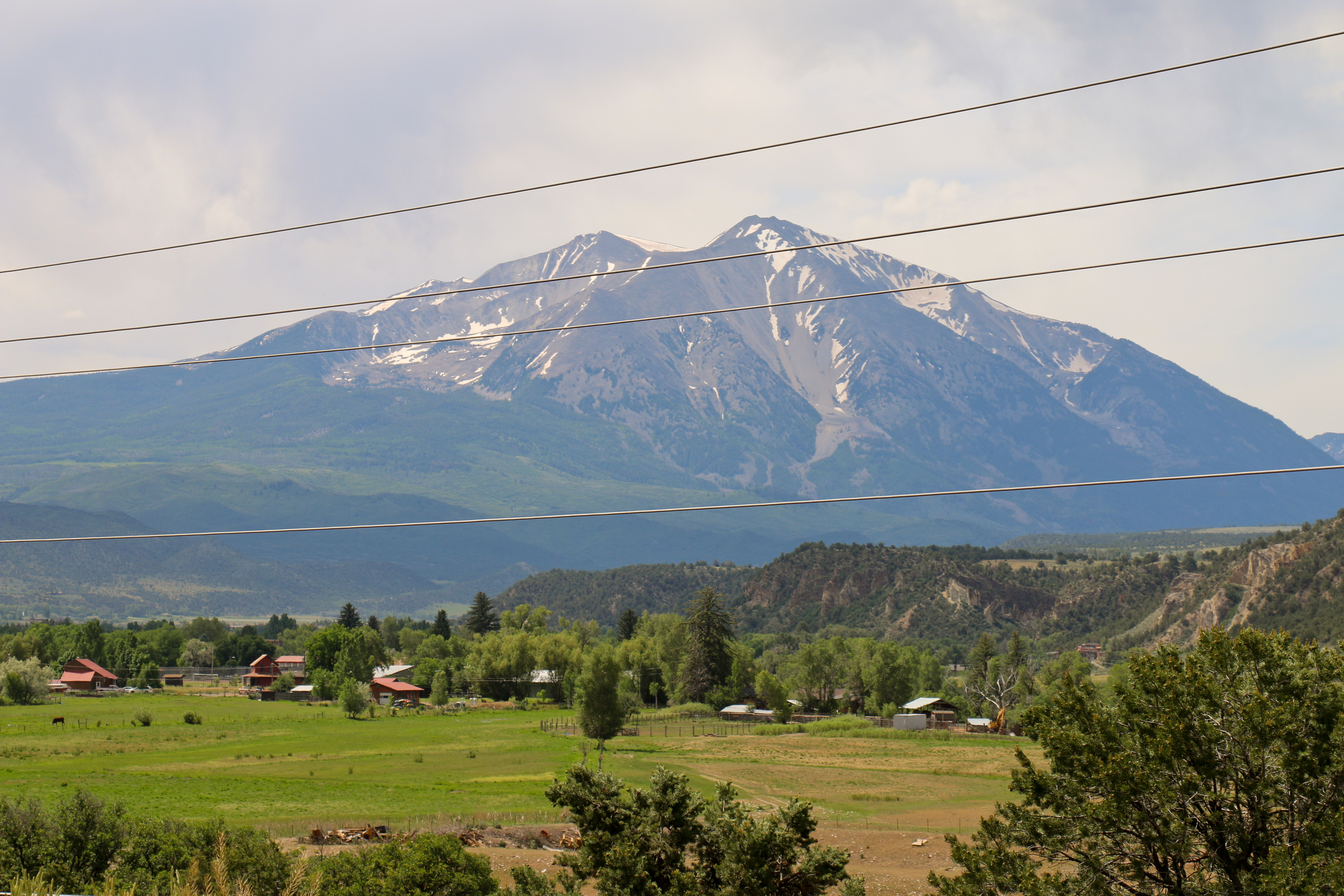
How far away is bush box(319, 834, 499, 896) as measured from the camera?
24.1m

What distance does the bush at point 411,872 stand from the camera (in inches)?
950

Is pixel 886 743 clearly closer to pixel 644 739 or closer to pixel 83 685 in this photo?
pixel 644 739

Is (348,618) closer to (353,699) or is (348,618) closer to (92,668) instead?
(92,668)

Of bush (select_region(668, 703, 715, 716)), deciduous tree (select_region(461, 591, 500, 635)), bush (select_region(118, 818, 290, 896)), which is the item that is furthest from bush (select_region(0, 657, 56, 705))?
bush (select_region(118, 818, 290, 896))

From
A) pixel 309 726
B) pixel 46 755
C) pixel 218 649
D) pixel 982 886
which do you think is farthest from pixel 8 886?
A: pixel 218 649

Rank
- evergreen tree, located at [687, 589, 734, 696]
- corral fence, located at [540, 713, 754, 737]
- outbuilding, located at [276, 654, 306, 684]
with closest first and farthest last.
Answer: corral fence, located at [540, 713, 754, 737] < evergreen tree, located at [687, 589, 734, 696] < outbuilding, located at [276, 654, 306, 684]

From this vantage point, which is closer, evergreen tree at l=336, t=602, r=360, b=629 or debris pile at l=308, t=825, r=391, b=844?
debris pile at l=308, t=825, r=391, b=844

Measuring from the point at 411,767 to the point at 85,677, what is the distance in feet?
302

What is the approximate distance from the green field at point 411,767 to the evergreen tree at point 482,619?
61.8 meters

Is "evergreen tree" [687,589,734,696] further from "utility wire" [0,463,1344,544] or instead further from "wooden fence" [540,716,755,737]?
"utility wire" [0,463,1344,544]

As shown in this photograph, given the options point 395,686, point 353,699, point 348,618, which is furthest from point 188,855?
point 348,618

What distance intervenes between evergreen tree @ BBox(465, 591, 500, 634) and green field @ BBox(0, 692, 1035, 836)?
203 feet

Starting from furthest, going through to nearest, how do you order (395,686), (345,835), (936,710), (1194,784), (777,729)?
(395,686), (936,710), (777,729), (345,835), (1194,784)

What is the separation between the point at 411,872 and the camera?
24.8 meters
